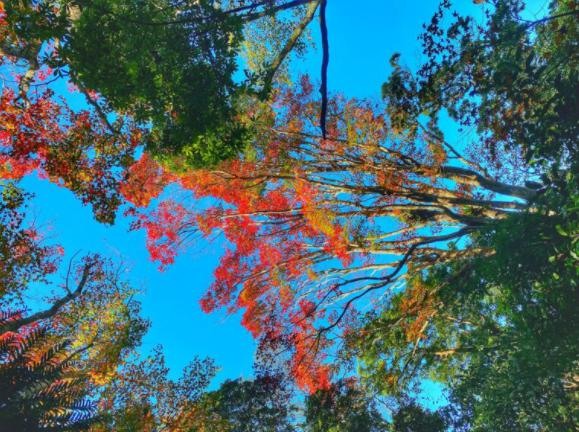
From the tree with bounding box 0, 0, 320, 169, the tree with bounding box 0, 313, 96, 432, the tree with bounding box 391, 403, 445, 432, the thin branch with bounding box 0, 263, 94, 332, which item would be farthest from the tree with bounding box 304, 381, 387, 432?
the tree with bounding box 0, 0, 320, 169

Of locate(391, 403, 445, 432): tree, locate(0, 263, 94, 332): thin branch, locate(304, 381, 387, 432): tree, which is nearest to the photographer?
locate(0, 263, 94, 332): thin branch

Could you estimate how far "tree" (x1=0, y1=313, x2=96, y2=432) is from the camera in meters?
5.54

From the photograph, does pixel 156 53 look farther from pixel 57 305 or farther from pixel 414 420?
pixel 414 420

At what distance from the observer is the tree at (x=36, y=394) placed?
18.2 ft

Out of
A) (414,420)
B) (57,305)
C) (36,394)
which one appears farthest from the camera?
(414,420)

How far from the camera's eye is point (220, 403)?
53.6 feet

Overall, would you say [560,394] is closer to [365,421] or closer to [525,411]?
[525,411]

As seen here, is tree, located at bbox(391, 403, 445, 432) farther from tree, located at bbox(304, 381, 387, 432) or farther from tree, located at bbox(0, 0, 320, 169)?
tree, located at bbox(0, 0, 320, 169)

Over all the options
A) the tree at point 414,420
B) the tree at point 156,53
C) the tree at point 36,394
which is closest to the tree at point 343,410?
the tree at point 414,420

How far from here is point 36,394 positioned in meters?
5.80

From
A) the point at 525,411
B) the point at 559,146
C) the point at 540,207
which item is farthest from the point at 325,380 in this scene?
the point at 559,146

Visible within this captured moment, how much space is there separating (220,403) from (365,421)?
19.5 ft

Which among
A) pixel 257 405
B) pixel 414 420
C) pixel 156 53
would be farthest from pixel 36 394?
pixel 414 420

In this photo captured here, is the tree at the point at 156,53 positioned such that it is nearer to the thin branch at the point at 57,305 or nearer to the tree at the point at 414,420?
the thin branch at the point at 57,305
